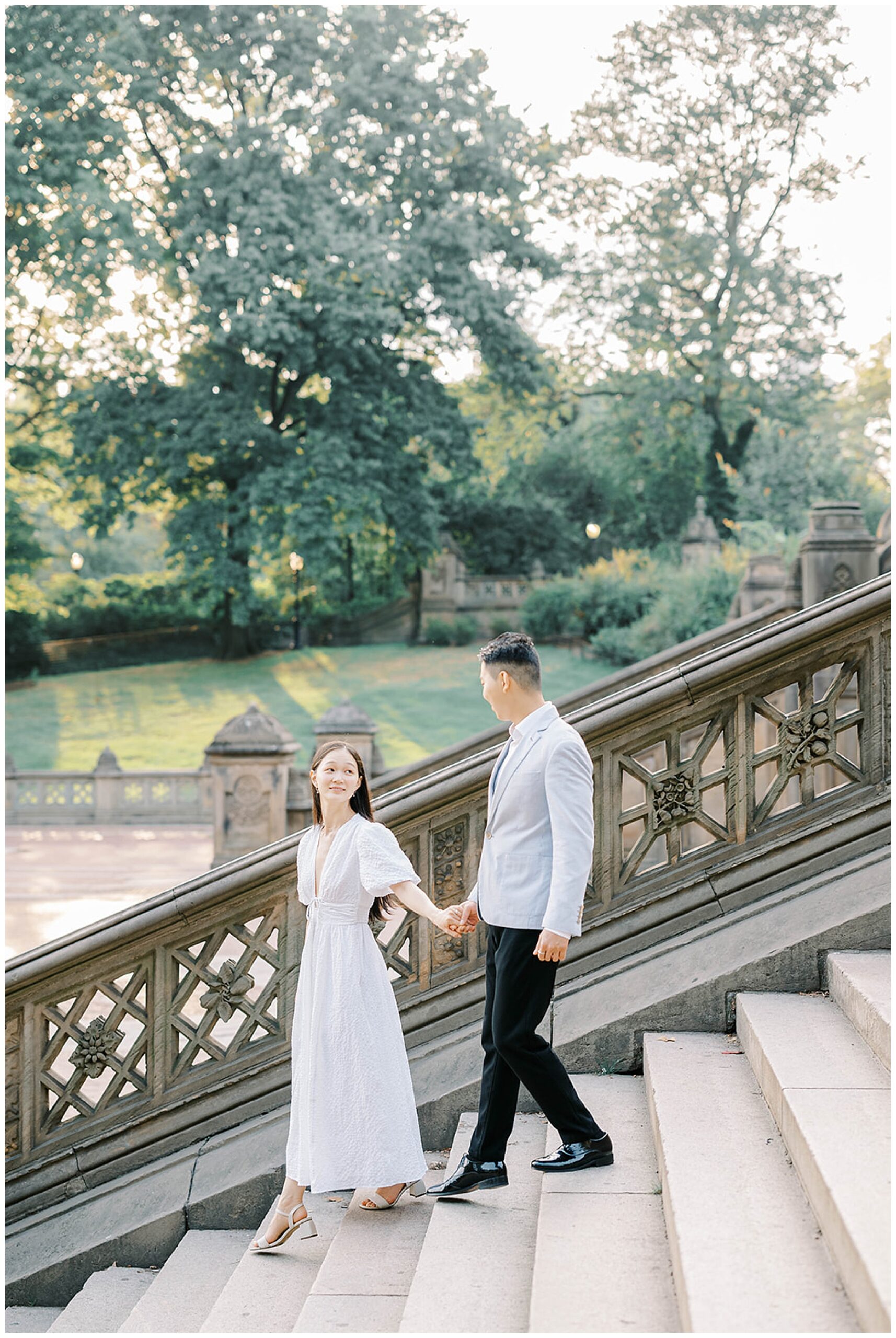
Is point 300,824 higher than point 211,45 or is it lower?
lower

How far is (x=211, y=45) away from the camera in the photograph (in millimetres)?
28969

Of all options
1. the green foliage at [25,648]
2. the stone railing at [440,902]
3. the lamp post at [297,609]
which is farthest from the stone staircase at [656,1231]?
the green foliage at [25,648]

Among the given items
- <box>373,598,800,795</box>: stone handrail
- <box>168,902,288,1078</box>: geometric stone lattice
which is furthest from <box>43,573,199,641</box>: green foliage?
<box>168,902,288,1078</box>: geometric stone lattice

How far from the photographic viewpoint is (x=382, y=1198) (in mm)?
4023

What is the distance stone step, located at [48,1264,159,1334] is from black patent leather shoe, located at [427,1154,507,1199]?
137 cm

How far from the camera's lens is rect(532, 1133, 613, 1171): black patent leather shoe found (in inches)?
149

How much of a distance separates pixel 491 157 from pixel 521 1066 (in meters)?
29.8

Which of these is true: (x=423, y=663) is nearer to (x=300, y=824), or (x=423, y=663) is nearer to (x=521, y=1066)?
(x=300, y=824)

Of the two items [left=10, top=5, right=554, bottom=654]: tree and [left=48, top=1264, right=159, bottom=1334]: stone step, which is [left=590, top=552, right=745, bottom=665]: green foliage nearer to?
[left=10, top=5, right=554, bottom=654]: tree

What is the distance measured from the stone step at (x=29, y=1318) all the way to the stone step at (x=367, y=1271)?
1.30 metres

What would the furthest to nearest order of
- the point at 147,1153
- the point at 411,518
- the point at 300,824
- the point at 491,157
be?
the point at 411,518
the point at 491,157
the point at 300,824
the point at 147,1153

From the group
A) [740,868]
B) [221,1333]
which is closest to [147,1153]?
[221,1333]

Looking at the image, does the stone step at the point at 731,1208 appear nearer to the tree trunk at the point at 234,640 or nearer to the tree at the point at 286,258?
the tree at the point at 286,258

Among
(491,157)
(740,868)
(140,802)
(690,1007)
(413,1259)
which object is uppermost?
(491,157)
